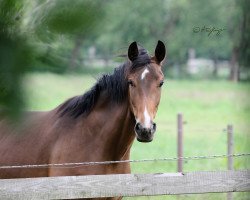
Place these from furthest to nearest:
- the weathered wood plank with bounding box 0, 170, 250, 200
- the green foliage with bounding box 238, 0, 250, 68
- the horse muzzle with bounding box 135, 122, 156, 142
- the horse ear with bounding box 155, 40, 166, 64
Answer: the horse ear with bounding box 155, 40, 166, 64
the horse muzzle with bounding box 135, 122, 156, 142
the weathered wood plank with bounding box 0, 170, 250, 200
the green foliage with bounding box 238, 0, 250, 68

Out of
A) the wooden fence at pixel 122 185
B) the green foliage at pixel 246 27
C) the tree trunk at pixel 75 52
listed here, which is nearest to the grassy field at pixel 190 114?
the tree trunk at pixel 75 52

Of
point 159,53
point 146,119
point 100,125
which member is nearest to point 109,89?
point 100,125

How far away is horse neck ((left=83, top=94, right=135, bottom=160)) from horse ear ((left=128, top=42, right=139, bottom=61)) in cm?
34

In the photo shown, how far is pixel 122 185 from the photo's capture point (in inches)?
117

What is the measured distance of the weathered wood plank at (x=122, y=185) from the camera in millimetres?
2844

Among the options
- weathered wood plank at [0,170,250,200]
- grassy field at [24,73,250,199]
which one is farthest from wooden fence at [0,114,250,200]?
grassy field at [24,73,250,199]

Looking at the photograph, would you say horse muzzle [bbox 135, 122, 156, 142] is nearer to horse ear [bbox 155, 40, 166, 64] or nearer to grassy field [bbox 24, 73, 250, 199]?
grassy field [bbox 24, 73, 250, 199]

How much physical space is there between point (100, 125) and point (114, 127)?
0.37 feet

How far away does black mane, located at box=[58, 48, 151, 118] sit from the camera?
14.3 feet

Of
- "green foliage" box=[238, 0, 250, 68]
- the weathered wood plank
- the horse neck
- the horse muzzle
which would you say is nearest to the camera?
"green foliage" box=[238, 0, 250, 68]

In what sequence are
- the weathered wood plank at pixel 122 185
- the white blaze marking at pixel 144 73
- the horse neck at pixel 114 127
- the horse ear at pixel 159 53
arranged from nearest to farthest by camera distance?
the weathered wood plank at pixel 122 185, the white blaze marking at pixel 144 73, the horse neck at pixel 114 127, the horse ear at pixel 159 53

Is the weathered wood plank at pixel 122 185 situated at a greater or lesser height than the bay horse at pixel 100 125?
lesser

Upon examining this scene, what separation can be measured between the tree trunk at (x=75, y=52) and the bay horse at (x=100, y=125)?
2965mm

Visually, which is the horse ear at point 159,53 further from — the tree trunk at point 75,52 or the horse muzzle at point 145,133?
the tree trunk at point 75,52
